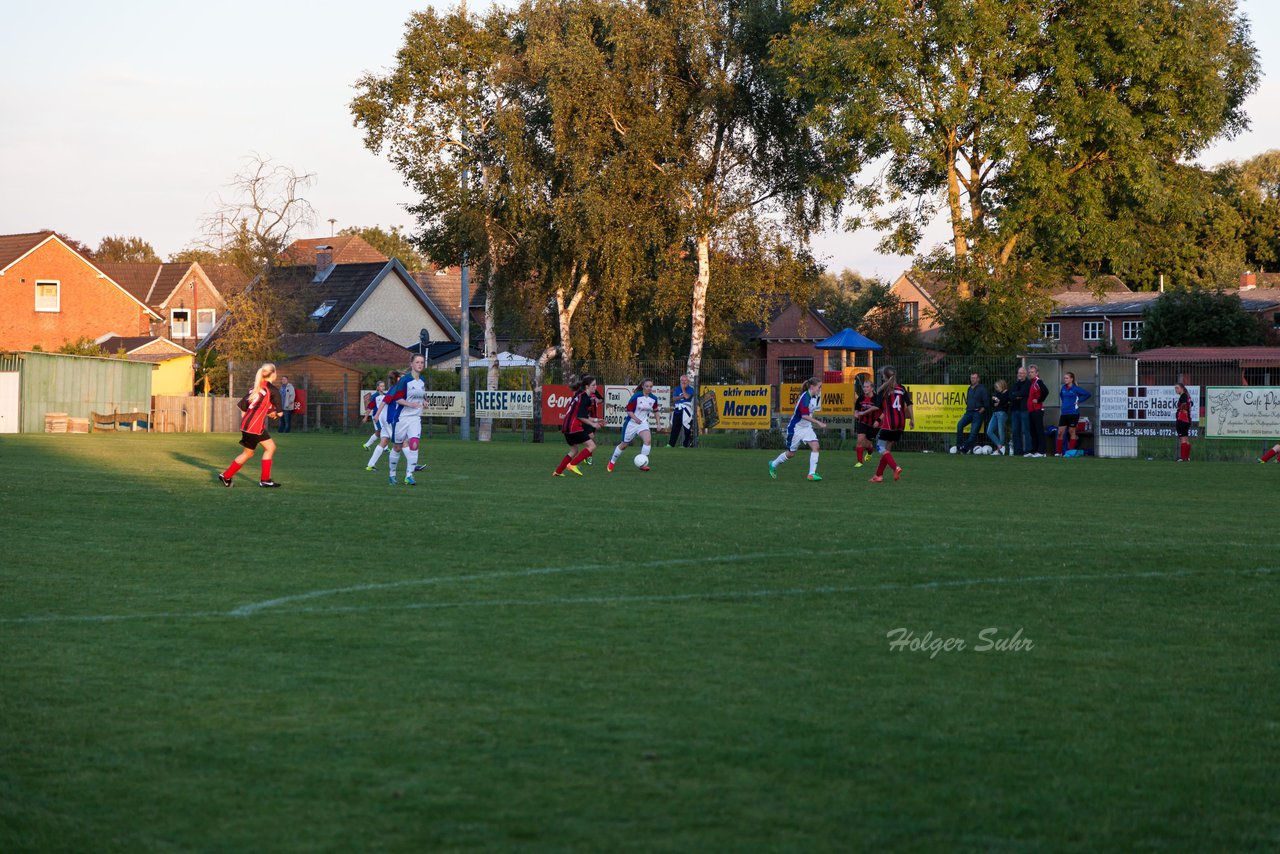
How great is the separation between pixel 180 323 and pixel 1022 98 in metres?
56.2

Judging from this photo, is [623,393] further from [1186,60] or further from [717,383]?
[1186,60]

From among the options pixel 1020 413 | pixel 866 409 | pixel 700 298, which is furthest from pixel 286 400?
pixel 866 409

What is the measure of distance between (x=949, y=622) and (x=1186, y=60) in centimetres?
3232

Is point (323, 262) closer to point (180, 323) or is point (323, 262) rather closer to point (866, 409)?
point (180, 323)

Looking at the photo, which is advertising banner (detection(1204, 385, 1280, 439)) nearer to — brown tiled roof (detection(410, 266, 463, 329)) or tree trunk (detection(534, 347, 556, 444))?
tree trunk (detection(534, 347, 556, 444))

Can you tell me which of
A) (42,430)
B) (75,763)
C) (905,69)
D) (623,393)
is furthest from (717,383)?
(75,763)

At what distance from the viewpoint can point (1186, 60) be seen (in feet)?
119

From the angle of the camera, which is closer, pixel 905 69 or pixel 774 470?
pixel 774 470

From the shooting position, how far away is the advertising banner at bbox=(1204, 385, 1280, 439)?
96.9 feet

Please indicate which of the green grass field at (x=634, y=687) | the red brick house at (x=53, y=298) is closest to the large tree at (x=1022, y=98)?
the green grass field at (x=634, y=687)

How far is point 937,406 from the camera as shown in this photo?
34.2m

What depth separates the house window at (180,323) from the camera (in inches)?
3093

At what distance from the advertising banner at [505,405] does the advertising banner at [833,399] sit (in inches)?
355

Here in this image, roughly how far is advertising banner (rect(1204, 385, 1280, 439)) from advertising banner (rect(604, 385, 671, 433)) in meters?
14.2
